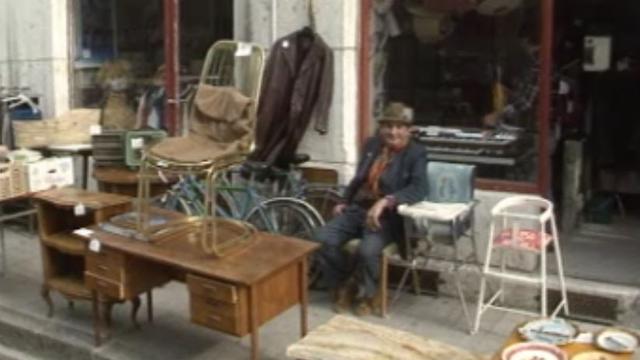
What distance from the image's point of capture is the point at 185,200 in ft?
22.5

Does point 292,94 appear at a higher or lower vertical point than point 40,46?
lower

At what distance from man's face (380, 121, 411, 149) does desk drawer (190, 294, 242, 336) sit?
76.6 inches

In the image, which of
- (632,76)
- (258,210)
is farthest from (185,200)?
(632,76)

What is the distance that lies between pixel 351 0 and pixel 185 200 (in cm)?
211

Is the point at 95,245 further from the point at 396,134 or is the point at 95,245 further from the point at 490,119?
the point at 490,119

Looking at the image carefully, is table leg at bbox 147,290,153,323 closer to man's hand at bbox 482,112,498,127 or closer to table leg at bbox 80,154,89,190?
table leg at bbox 80,154,89,190

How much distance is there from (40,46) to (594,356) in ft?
22.4

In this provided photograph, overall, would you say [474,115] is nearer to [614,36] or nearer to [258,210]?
[258,210]

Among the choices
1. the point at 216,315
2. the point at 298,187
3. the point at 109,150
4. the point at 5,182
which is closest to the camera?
the point at 216,315

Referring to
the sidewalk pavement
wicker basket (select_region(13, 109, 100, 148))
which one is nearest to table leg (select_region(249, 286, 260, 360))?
the sidewalk pavement

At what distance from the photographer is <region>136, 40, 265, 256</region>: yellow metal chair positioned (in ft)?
15.9

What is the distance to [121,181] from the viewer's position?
7309 mm

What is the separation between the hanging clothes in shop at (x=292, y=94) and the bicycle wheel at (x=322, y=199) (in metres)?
0.31

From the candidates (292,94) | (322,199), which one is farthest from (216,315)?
(292,94)
